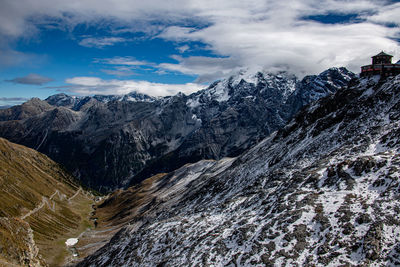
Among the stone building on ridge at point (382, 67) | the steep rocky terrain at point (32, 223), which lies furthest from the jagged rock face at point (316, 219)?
the steep rocky terrain at point (32, 223)

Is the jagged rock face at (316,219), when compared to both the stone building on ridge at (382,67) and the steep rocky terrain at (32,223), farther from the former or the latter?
the steep rocky terrain at (32,223)

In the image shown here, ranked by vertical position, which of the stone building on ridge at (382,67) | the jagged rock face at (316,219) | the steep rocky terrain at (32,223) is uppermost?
the stone building on ridge at (382,67)

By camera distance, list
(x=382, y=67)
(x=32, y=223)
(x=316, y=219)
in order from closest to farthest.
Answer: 1. (x=316, y=219)
2. (x=382, y=67)
3. (x=32, y=223)

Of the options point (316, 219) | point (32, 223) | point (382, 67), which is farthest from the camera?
point (32, 223)

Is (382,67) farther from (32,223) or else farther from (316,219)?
(32,223)

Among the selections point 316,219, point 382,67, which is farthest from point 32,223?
point 382,67

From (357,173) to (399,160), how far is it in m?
5.20

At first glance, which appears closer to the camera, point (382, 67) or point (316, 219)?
point (316, 219)

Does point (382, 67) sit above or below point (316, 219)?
above

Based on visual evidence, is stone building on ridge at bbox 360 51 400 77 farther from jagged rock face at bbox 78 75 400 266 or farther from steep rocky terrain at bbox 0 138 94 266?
steep rocky terrain at bbox 0 138 94 266

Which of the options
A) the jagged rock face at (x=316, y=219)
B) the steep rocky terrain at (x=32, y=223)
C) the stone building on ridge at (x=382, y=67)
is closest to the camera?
the jagged rock face at (x=316, y=219)

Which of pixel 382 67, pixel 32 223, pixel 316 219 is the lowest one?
pixel 32 223

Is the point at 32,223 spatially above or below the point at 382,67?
below

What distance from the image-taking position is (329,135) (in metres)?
63.0
